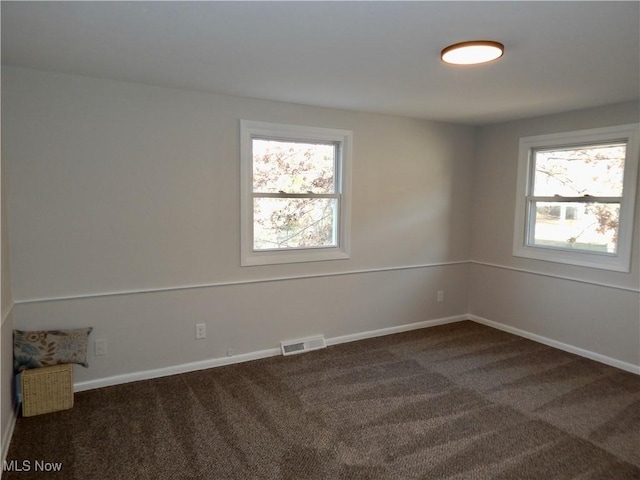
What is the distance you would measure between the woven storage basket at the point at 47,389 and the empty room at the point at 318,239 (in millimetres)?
17

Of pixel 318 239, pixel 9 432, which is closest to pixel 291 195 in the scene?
pixel 318 239

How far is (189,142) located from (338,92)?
126 cm

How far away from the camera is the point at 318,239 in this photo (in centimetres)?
394

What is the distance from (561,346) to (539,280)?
2.21 ft

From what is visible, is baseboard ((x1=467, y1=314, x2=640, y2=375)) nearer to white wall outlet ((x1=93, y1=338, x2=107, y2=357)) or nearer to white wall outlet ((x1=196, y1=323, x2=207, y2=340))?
white wall outlet ((x1=196, y1=323, x2=207, y2=340))

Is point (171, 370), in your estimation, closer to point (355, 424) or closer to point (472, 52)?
point (355, 424)

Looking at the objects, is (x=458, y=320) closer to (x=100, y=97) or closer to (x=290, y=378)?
(x=290, y=378)

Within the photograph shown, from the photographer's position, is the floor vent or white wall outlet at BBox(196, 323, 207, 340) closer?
white wall outlet at BBox(196, 323, 207, 340)

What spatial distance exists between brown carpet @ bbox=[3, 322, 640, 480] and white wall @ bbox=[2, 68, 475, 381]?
1.38 feet

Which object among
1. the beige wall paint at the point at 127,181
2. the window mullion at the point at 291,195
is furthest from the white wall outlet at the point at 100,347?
the window mullion at the point at 291,195

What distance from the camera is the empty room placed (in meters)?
2.12

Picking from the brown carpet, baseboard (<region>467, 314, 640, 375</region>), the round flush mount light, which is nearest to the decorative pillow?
Result: the brown carpet

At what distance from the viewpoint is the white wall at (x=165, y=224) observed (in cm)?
272

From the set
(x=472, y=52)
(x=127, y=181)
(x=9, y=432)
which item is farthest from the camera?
(x=127, y=181)
